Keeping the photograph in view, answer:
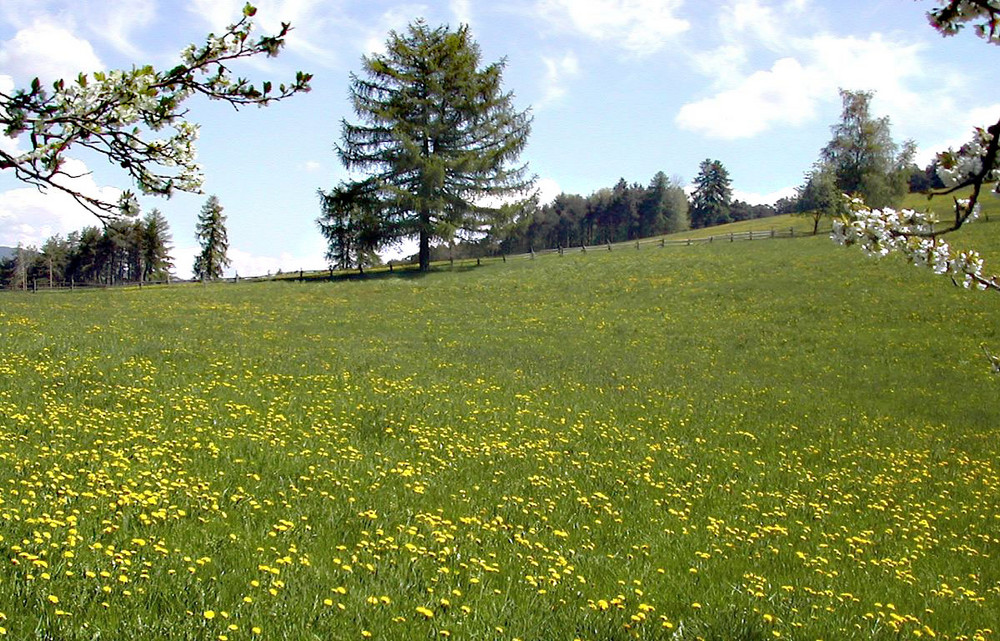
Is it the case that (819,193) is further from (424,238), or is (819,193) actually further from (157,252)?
(157,252)

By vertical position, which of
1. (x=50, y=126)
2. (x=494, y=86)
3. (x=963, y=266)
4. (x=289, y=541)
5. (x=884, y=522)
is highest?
(x=494, y=86)

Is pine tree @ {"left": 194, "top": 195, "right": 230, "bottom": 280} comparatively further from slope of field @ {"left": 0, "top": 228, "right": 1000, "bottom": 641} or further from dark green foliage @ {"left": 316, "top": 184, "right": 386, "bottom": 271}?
slope of field @ {"left": 0, "top": 228, "right": 1000, "bottom": 641}

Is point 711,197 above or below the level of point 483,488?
above

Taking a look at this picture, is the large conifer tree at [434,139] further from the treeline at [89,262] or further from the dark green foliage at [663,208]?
the dark green foliage at [663,208]

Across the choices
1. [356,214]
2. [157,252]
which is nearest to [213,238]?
[157,252]

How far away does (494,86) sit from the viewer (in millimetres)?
52438

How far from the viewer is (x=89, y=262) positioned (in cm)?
10075

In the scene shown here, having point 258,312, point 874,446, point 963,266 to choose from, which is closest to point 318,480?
point 963,266

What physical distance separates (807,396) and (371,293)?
2572 centimetres

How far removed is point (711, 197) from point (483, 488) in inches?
4966

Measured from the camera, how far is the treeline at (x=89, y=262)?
87750 mm

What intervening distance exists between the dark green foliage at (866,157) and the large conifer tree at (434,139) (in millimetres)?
30025

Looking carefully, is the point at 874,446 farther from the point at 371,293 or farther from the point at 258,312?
the point at 371,293

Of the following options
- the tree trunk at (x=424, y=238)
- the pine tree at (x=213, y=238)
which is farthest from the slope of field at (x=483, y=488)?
the pine tree at (x=213, y=238)
